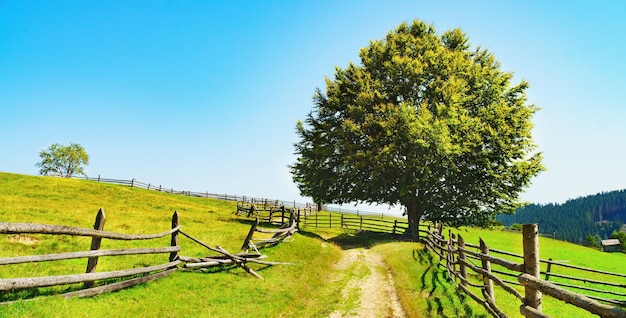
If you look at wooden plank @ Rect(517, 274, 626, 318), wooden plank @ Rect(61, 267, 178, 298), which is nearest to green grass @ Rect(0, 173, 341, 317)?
wooden plank @ Rect(61, 267, 178, 298)

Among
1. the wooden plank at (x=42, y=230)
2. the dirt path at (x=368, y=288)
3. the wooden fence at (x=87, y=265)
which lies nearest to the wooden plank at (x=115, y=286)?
the wooden fence at (x=87, y=265)

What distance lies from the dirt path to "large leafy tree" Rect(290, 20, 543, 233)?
739 centimetres

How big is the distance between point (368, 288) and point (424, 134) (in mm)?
12881

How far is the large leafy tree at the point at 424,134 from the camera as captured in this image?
2417 cm

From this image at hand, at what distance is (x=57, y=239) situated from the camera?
1358 cm

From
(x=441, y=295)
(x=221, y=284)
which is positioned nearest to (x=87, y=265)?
(x=221, y=284)

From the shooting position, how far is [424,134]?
2323cm

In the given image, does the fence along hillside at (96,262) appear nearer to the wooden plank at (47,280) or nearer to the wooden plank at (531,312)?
the wooden plank at (47,280)

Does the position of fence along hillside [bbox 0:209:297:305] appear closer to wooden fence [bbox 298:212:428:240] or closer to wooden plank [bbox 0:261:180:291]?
wooden plank [bbox 0:261:180:291]

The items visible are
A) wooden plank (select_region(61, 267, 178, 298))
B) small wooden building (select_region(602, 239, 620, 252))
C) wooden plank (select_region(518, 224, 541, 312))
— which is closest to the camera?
wooden plank (select_region(518, 224, 541, 312))

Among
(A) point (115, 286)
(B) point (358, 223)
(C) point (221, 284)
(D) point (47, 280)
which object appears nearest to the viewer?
(D) point (47, 280)

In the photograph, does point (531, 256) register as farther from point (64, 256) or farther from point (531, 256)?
point (64, 256)

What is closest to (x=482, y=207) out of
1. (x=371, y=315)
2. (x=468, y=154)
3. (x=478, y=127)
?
(x=468, y=154)

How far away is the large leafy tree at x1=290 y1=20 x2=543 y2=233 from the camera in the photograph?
24.2 m
